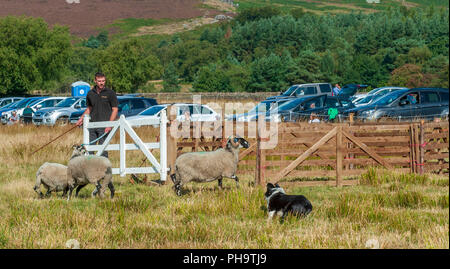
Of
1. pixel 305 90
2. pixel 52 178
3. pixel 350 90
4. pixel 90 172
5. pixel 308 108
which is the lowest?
pixel 52 178

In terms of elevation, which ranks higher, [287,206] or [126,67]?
[126,67]

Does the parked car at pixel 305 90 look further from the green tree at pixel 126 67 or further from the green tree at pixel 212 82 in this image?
the green tree at pixel 126 67

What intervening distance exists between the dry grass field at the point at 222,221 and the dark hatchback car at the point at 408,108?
9.21 meters

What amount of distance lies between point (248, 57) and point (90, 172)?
15632 centimetres

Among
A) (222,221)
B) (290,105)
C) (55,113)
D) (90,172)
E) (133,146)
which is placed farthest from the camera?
(55,113)

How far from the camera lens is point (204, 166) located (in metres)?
11.9

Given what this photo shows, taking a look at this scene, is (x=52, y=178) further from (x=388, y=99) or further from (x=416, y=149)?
(x=388, y=99)

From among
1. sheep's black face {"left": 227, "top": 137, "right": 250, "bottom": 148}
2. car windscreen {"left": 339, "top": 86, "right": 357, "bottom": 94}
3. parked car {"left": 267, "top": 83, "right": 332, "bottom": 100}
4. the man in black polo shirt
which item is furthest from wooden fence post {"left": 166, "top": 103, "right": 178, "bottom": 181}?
car windscreen {"left": 339, "top": 86, "right": 357, "bottom": 94}

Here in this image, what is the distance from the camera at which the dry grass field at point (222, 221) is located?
751 centimetres

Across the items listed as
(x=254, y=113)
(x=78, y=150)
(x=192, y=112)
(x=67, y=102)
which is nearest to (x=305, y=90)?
(x=192, y=112)

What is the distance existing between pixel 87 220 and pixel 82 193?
391 cm

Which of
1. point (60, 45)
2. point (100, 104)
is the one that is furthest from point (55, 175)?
point (60, 45)

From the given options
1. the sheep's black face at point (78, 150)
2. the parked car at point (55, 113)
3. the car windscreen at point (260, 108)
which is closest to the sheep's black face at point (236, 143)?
the sheep's black face at point (78, 150)

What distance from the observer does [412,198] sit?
1012cm
